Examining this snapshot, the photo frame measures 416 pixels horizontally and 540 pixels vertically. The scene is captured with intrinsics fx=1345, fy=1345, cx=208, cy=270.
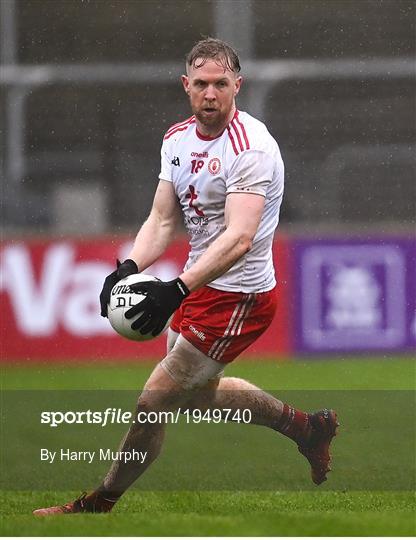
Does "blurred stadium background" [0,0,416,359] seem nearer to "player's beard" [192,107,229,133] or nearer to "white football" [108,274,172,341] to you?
"player's beard" [192,107,229,133]

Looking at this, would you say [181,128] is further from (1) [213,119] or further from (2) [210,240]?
(2) [210,240]

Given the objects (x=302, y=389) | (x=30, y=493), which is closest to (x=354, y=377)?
(x=302, y=389)

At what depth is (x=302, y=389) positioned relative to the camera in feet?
25.9

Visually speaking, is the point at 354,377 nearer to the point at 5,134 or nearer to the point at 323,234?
the point at 323,234

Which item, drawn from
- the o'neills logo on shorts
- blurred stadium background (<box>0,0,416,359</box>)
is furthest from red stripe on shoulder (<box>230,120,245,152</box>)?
blurred stadium background (<box>0,0,416,359</box>)

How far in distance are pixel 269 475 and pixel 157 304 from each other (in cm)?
191

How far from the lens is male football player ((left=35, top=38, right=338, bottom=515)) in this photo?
5.59 metres

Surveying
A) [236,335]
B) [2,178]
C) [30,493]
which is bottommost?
[30,493]

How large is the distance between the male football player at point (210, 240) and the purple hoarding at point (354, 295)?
13.6ft

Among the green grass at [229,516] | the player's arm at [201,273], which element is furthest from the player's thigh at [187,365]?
the green grass at [229,516]

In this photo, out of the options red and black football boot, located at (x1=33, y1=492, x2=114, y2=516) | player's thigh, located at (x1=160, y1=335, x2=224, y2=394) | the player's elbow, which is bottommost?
red and black football boot, located at (x1=33, y1=492, x2=114, y2=516)

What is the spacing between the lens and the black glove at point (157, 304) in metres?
5.28

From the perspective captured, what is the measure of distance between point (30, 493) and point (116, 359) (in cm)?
362

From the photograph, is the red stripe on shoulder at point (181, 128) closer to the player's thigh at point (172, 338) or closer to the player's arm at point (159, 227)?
the player's arm at point (159, 227)
